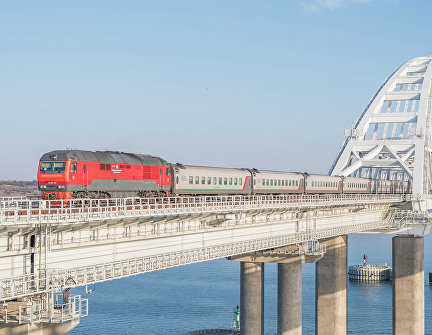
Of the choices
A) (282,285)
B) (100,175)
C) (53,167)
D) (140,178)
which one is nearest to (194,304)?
(282,285)

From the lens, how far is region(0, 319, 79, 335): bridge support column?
1040 inches

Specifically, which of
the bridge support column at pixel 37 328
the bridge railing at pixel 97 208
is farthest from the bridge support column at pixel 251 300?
the bridge support column at pixel 37 328

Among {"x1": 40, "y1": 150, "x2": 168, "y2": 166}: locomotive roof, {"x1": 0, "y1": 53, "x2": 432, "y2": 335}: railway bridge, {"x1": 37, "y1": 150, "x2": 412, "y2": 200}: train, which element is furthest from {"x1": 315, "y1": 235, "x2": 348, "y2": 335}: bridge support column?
{"x1": 40, "y1": 150, "x2": 168, "y2": 166}: locomotive roof

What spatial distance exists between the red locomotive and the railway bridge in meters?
1.01

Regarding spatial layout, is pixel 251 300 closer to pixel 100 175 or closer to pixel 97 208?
pixel 100 175

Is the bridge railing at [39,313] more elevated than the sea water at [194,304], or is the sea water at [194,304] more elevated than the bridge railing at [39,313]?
the bridge railing at [39,313]

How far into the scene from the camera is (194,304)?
9275 centimetres

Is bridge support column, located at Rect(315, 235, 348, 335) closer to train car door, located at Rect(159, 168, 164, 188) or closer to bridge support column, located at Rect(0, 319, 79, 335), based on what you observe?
train car door, located at Rect(159, 168, 164, 188)

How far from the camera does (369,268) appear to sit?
405 ft

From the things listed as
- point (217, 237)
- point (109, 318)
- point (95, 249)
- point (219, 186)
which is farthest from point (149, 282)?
point (95, 249)

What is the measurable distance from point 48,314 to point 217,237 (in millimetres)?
17812

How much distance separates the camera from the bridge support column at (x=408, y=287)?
69.4 meters

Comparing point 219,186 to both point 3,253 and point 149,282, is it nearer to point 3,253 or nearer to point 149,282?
point 3,253

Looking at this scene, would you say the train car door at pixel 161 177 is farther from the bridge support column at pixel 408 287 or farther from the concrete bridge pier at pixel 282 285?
the bridge support column at pixel 408 287
